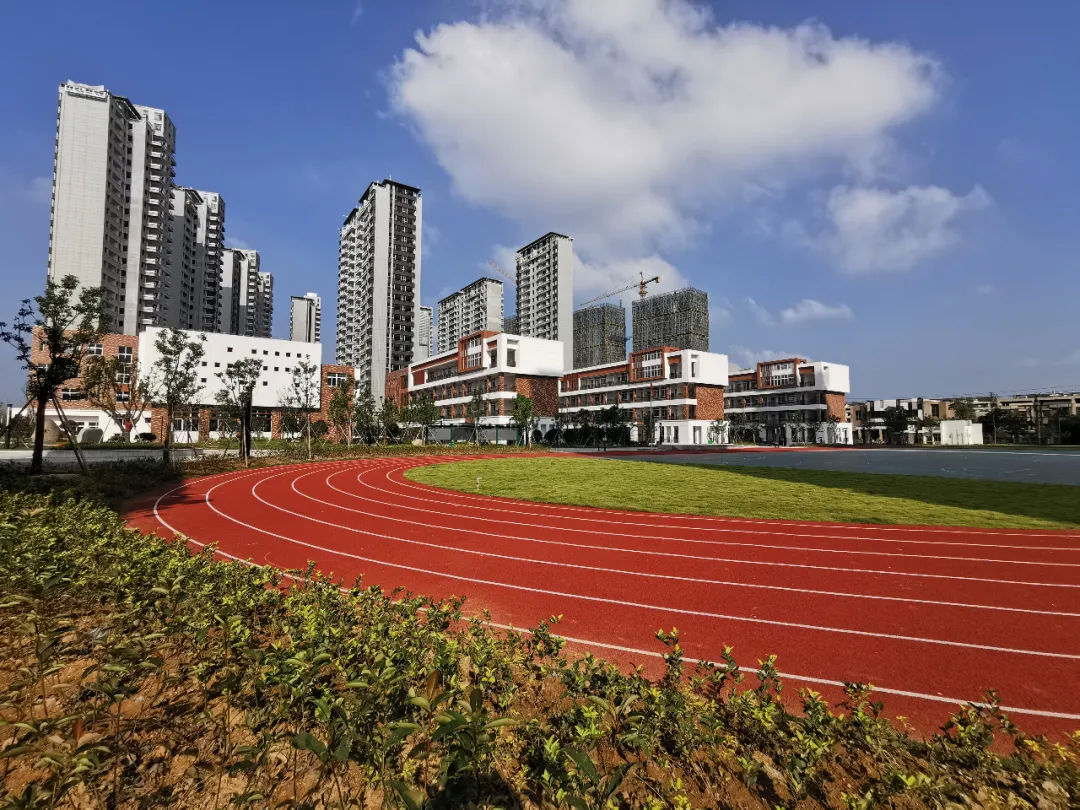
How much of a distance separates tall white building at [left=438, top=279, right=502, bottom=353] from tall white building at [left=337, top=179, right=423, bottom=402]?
30.6 metres

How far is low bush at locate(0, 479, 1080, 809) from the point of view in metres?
2.62

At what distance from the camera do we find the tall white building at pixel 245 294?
12094 cm

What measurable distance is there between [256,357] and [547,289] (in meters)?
77.0

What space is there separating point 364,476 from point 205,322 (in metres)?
113

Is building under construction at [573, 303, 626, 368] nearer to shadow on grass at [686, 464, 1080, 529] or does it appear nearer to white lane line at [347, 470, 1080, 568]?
shadow on grass at [686, 464, 1080, 529]

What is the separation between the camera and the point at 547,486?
19.5 m

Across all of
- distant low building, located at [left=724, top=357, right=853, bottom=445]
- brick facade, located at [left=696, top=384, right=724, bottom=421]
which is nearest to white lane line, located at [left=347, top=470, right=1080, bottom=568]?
brick facade, located at [left=696, top=384, right=724, bottom=421]

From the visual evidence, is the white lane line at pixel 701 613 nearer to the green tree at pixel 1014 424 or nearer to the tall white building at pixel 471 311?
the green tree at pixel 1014 424

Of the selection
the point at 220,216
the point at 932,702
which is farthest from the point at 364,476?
the point at 220,216

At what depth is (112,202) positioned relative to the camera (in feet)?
248

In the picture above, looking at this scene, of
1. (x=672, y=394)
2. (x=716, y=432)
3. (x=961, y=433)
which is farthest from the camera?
(x=961, y=433)

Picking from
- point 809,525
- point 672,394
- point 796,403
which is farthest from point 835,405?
point 809,525

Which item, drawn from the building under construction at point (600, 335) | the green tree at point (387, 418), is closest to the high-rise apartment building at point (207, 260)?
the green tree at point (387, 418)

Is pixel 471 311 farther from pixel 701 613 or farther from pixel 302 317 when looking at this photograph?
pixel 701 613
